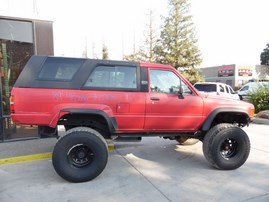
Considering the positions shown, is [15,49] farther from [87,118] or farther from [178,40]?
[178,40]

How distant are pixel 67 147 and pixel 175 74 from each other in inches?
95.5

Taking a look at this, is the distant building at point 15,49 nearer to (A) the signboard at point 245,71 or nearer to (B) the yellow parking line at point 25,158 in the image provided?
(B) the yellow parking line at point 25,158

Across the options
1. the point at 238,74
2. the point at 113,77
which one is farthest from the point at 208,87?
the point at 238,74

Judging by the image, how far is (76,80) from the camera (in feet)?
12.8

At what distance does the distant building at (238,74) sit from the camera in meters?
40.3

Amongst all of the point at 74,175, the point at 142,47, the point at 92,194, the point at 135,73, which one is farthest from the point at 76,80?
the point at 142,47

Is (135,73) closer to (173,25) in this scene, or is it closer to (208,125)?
(208,125)

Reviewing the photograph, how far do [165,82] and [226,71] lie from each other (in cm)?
4199

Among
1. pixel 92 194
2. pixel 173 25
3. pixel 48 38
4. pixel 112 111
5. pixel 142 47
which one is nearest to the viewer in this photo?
pixel 92 194

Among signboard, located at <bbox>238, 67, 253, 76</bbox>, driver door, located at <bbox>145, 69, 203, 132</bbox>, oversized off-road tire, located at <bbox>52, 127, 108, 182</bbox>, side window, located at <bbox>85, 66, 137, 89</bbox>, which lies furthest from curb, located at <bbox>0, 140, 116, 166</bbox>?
signboard, located at <bbox>238, 67, 253, 76</bbox>

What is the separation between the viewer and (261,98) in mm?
11156

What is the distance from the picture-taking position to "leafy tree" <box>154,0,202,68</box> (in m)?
25.0

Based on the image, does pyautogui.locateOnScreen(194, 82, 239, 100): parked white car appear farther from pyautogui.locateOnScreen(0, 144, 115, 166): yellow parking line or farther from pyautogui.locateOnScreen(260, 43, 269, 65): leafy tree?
pyautogui.locateOnScreen(260, 43, 269, 65): leafy tree

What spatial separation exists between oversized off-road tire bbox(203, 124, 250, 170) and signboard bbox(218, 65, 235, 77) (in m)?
40.2
